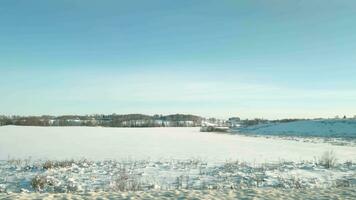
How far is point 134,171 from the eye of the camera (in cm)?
1808

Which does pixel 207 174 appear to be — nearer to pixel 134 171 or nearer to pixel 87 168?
pixel 134 171

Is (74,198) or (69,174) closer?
(74,198)

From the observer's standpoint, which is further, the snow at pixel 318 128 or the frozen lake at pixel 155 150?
the snow at pixel 318 128

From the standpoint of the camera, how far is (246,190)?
42.6 feet

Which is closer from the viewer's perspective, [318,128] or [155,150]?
[155,150]

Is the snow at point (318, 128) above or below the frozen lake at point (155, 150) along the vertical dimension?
above

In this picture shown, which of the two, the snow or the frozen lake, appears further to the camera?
the snow

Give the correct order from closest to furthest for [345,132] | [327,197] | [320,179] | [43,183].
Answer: [327,197], [43,183], [320,179], [345,132]

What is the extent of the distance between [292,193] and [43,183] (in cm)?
751

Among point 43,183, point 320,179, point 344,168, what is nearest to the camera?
point 43,183

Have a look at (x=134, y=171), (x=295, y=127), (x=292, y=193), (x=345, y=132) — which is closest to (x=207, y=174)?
(x=134, y=171)

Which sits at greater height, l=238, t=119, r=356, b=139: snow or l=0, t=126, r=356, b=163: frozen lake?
l=238, t=119, r=356, b=139: snow

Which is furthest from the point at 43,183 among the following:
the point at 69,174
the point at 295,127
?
the point at 295,127

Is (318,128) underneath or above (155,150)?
above
